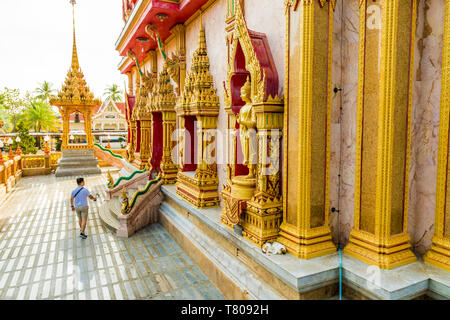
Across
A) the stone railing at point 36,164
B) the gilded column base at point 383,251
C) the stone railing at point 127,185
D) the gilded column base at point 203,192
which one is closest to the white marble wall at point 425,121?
the gilded column base at point 383,251

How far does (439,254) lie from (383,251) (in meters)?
0.54

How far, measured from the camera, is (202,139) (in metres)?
6.59

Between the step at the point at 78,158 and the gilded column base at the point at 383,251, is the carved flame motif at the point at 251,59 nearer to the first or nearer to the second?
the gilded column base at the point at 383,251

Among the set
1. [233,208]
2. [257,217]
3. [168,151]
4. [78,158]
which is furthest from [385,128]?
[78,158]

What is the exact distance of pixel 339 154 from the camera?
383 centimetres

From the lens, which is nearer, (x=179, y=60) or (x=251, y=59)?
(x=251, y=59)

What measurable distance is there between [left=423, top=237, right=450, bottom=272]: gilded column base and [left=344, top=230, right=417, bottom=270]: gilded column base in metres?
0.16

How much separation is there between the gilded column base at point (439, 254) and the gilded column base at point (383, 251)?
0.16 meters

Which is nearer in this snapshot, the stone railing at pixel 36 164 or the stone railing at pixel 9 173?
the stone railing at pixel 9 173

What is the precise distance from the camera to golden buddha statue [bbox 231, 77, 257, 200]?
4492 mm

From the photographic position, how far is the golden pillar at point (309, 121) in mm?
3580

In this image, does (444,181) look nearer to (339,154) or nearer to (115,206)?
(339,154)
